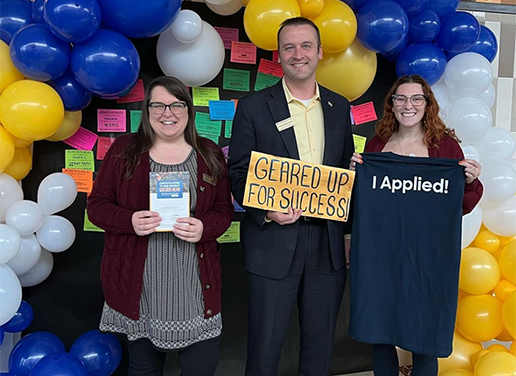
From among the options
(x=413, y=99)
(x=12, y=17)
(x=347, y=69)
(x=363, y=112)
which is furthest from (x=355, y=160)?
(x=12, y=17)

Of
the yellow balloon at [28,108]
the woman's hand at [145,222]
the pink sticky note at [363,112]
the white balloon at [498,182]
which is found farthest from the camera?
the pink sticky note at [363,112]

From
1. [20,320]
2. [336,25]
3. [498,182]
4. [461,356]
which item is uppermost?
[336,25]

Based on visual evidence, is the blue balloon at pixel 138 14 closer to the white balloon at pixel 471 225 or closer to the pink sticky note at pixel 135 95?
the pink sticky note at pixel 135 95

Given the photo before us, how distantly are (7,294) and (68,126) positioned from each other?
778 mm

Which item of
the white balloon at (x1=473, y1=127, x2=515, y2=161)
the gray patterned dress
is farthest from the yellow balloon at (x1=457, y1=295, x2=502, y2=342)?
the gray patterned dress

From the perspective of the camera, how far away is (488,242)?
2.38 metres

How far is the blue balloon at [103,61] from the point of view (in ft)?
6.07

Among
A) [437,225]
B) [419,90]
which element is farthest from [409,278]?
[419,90]

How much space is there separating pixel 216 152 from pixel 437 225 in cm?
88

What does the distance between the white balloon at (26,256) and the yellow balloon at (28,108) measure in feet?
1.45

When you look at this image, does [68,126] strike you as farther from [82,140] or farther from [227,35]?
[227,35]

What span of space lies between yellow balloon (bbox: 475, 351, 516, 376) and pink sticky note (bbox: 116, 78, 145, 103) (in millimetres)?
2050

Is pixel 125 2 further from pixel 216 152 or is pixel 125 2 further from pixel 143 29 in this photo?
Result: pixel 216 152

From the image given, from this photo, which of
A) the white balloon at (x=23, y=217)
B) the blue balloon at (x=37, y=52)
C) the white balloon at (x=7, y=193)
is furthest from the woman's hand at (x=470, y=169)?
the white balloon at (x=7, y=193)
